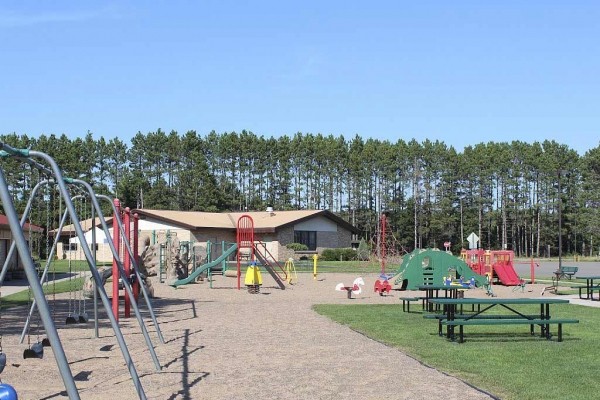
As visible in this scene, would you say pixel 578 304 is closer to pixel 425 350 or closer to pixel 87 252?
Answer: pixel 425 350

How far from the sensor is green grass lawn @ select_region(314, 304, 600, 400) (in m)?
8.36

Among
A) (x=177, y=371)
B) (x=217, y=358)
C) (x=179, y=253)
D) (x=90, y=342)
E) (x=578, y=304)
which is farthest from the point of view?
(x=179, y=253)

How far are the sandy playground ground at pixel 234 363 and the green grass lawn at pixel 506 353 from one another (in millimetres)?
380

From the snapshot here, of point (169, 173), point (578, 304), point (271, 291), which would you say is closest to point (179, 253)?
point (271, 291)

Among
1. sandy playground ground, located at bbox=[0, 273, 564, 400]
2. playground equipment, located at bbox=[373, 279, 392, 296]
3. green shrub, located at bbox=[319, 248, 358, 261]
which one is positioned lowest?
sandy playground ground, located at bbox=[0, 273, 564, 400]

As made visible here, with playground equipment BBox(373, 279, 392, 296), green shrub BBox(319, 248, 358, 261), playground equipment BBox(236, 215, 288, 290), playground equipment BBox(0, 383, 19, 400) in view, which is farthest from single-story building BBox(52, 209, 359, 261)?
playground equipment BBox(0, 383, 19, 400)

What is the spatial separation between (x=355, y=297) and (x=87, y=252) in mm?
16701

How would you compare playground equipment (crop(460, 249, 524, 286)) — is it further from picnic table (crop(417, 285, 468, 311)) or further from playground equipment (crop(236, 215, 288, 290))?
picnic table (crop(417, 285, 468, 311))

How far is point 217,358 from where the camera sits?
10.5m

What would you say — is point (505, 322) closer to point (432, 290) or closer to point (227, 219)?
point (432, 290)

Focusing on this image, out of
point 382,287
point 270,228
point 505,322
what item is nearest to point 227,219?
point 270,228

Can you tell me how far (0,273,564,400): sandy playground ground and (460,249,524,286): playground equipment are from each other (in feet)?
44.8

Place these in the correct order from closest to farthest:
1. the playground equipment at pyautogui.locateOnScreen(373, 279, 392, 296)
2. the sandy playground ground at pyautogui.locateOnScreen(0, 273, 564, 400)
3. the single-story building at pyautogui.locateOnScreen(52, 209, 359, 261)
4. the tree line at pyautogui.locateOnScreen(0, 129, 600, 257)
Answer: the sandy playground ground at pyautogui.locateOnScreen(0, 273, 564, 400) → the playground equipment at pyautogui.locateOnScreen(373, 279, 392, 296) → the single-story building at pyautogui.locateOnScreen(52, 209, 359, 261) → the tree line at pyautogui.locateOnScreen(0, 129, 600, 257)

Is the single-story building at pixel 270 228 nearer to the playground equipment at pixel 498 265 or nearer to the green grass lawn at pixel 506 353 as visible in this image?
the playground equipment at pixel 498 265
